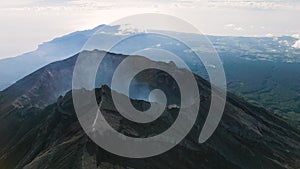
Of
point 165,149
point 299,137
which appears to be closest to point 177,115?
point 165,149

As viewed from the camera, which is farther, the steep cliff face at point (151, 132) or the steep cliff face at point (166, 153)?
Result: the steep cliff face at point (151, 132)

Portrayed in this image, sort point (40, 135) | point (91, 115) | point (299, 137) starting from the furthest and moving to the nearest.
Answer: point (299, 137) < point (40, 135) < point (91, 115)

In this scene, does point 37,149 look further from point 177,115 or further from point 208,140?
point 208,140

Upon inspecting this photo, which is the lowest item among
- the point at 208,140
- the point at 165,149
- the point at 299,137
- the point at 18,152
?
the point at 299,137

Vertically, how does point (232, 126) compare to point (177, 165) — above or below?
below

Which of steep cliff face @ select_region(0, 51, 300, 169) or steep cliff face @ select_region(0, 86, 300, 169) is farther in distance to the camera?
steep cliff face @ select_region(0, 51, 300, 169)

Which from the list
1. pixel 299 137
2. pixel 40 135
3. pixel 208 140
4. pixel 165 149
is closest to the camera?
pixel 165 149

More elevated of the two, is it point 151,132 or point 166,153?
point 151,132

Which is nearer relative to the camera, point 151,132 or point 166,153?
point 166,153
